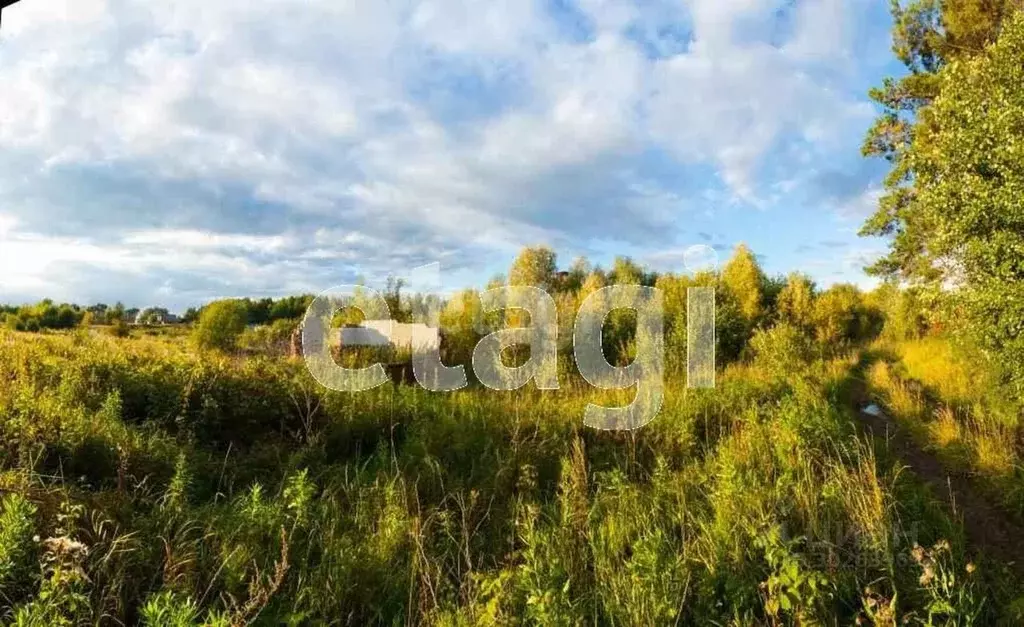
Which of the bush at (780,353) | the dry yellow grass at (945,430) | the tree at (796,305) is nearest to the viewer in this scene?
the dry yellow grass at (945,430)


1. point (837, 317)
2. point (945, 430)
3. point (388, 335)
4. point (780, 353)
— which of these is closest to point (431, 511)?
point (945, 430)

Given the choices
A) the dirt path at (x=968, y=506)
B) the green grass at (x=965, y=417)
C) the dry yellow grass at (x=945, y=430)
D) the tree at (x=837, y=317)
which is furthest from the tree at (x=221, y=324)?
the tree at (x=837, y=317)

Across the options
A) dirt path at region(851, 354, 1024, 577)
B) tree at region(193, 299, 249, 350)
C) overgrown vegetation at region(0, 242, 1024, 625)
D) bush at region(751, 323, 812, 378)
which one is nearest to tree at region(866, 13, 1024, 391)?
dirt path at region(851, 354, 1024, 577)

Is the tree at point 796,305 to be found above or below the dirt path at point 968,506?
above

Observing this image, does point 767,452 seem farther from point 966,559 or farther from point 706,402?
point 706,402

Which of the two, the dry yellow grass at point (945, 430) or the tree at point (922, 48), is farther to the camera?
the tree at point (922, 48)

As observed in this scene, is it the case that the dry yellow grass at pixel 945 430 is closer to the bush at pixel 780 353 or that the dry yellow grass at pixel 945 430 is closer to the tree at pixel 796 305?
the bush at pixel 780 353

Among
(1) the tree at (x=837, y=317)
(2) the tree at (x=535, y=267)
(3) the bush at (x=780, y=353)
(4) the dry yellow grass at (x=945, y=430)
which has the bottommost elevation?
(4) the dry yellow grass at (x=945, y=430)

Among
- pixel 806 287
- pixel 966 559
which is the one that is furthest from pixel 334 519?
pixel 806 287

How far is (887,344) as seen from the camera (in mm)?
19719

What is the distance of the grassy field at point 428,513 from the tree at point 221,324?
10.8m

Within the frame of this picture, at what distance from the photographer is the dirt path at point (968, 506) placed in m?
4.73

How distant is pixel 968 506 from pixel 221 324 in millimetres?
18093

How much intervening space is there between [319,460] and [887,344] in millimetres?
19988
